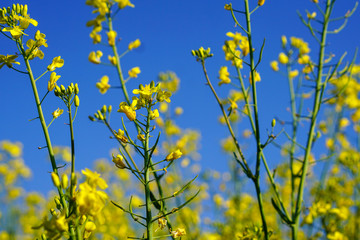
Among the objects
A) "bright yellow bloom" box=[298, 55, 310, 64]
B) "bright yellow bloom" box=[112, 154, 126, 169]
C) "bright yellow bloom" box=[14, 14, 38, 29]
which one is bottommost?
"bright yellow bloom" box=[112, 154, 126, 169]

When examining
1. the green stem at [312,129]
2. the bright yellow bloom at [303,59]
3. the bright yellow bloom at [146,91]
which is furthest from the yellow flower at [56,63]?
the bright yellow bloom at [303,59]

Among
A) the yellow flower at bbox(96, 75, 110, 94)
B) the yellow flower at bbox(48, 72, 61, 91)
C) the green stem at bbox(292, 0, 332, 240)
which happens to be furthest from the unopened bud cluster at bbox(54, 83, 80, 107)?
the green stem at bbox(292, 0, 332, 240)

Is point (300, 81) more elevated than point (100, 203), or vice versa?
point (300, 81)

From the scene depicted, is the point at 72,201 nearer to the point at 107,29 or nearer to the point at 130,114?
the point at 130,114

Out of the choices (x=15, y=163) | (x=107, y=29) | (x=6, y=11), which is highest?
(x=15, y=163)

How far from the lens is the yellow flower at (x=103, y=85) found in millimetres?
2664

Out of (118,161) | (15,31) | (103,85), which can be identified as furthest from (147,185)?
(103,85)

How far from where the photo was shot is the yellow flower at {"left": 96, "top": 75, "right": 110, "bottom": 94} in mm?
2664

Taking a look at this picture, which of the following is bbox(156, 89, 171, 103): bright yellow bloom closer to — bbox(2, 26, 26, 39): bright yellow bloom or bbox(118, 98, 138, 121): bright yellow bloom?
bbox(118, 98, 138, 121): bright yellow bloom

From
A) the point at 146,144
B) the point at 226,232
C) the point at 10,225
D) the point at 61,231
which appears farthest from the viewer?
the point at 10,225

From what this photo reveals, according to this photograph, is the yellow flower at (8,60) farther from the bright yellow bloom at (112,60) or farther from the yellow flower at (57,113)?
the bright yellow bloom at (112,60)

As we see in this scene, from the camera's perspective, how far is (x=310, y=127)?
8.40ft

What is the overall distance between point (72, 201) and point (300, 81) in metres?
2.59

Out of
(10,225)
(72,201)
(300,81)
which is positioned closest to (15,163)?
A: (10,225)
